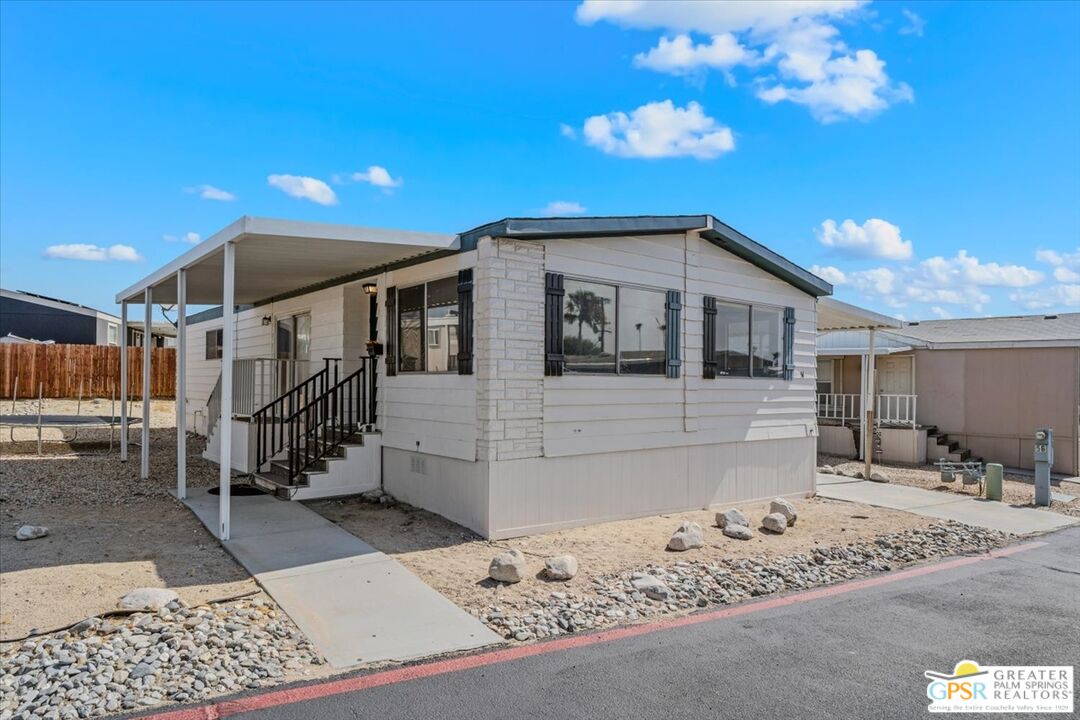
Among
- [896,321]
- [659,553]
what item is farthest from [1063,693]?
[896,321]

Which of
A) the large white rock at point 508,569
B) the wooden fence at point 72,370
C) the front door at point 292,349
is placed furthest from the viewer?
the wooden fence at point 72,370

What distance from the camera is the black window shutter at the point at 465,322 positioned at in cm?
691

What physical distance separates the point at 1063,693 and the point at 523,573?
3.47m

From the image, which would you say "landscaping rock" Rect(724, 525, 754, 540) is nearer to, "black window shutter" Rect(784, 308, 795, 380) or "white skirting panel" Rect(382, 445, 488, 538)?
"white skirting panel" Rect(382, 445, 488, 538)

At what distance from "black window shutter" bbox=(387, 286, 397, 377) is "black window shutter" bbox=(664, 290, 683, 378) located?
3.33 metres

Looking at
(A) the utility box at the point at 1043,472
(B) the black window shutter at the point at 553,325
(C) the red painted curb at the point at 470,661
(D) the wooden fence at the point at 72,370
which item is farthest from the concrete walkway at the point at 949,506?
(D) the wooden fence at the point at 72,370

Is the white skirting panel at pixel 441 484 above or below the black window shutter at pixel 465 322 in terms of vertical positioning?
below

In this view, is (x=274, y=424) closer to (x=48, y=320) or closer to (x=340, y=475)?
(x=340, y=475)

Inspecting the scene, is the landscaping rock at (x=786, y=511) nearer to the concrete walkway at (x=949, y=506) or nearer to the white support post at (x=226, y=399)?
the concrete walkway at (x=949, y=506)

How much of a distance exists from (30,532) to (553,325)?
535cm

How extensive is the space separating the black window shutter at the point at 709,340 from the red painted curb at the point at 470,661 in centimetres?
336

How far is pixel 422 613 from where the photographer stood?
184 inches

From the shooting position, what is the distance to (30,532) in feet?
20.6

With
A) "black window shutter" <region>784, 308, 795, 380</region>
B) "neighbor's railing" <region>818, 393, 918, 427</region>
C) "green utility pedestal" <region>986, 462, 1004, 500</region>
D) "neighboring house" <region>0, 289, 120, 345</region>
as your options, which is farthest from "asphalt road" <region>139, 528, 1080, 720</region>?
"neighboring house" <region>0, 289, 120, 345</region>
